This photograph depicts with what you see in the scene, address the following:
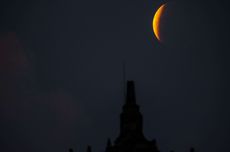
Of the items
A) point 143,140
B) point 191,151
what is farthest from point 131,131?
point 191,151

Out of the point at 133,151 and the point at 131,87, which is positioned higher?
the point at 131,87

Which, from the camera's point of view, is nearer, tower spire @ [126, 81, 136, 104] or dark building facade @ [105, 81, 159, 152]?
dark building facade @ [105, 81, 159, 152]

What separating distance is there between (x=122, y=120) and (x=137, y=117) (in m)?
3.53

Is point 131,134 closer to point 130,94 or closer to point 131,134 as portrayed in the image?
point 131,134

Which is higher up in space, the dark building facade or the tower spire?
the tower spire

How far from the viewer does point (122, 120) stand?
126 meters

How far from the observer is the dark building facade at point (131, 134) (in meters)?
121

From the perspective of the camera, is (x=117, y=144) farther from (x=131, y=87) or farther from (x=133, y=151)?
(x=131, y=87)

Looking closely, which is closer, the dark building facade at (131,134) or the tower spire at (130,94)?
the dark building facade at (131,134)

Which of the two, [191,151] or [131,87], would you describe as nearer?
[191,151]

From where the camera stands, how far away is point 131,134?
122688 mm

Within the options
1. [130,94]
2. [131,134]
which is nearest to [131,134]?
[131,134]

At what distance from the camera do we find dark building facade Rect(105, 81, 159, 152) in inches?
4749

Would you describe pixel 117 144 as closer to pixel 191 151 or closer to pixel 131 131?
pixel 131 131
